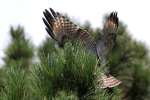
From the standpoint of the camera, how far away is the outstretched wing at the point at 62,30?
1.98m

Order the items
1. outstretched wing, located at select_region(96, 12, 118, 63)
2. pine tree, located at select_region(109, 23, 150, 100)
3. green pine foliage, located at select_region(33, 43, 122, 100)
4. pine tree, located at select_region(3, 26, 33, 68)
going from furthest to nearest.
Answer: pine tree, located at select_region(3, 26, 33, 68), pine tree, located at select_region(109, 23, 150, 100), outstretched wing, located at select_region(96, 12, 118, 63), green pine foliage, located at select_region(33, 43, 122, 100)

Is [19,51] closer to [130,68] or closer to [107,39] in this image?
[130,68]

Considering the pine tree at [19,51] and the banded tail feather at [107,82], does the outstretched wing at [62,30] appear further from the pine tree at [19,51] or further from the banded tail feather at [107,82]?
the pine tree at [19,51]

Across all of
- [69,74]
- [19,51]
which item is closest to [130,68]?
[19,51]

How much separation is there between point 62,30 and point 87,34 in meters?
0.09

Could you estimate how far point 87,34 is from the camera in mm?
1989

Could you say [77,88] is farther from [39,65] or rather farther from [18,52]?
[18,52]

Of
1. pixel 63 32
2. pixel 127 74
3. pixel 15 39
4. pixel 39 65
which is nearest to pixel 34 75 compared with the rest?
pixel 39 65

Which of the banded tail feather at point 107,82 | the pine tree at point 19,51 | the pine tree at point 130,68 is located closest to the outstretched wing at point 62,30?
the banded tail feather at point 107,82

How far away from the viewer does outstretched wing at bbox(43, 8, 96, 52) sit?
6.50ft

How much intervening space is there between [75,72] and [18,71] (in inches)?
7.1

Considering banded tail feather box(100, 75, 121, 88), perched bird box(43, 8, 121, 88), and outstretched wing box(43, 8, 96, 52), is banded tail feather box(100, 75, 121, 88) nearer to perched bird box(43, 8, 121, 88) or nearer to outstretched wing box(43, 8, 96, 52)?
perched bird box(43, 8, 121, 88)

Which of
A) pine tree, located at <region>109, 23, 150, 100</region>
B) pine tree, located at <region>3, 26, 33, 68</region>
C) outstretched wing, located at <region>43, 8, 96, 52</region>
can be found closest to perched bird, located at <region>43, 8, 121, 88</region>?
outstretched wing, located at <region>43, 8, 96, 52</region>

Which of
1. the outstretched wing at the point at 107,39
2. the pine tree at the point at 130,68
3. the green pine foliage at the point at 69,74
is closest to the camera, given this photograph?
the green pine foliage at the point at 69,74
